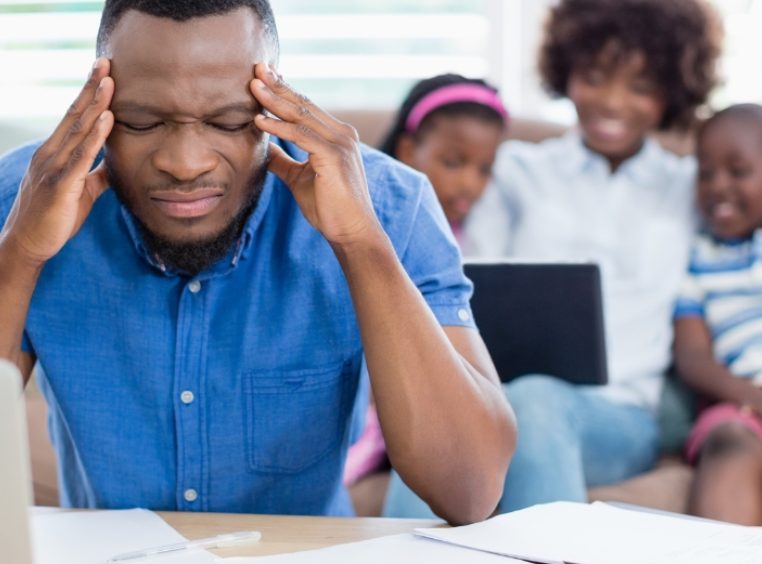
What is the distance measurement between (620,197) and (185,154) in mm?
1307

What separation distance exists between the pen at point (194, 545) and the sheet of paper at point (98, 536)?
0.01 metres

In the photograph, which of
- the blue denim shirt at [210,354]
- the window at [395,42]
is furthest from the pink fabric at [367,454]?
the window at [395,42]

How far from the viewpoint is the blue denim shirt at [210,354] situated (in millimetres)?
1111

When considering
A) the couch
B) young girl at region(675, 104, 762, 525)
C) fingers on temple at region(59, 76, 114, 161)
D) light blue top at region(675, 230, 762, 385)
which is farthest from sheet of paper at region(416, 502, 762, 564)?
light blue top at region(675, 230, 762, 385)

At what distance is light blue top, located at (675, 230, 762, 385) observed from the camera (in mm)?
1930

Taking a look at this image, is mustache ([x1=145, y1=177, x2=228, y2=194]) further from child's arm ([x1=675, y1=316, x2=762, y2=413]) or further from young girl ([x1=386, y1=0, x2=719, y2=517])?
child's arm ([x1=675, y1=316, x2=762, y2=413])

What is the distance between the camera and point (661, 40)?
2252 millimetres

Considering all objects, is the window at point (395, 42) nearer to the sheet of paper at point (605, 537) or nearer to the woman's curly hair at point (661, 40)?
the woman's curly hair at point (661, 40)

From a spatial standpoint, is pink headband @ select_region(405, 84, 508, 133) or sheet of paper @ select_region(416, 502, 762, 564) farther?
pink headband @ select_region(405, 84, 508, 133)

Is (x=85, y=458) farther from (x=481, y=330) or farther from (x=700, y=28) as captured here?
(x=700, y=28)

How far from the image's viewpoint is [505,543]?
2.78 ft

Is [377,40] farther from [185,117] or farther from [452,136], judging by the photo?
[185,117]

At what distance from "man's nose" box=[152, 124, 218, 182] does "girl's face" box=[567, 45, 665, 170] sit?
4.33ft

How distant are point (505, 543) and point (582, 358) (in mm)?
847
